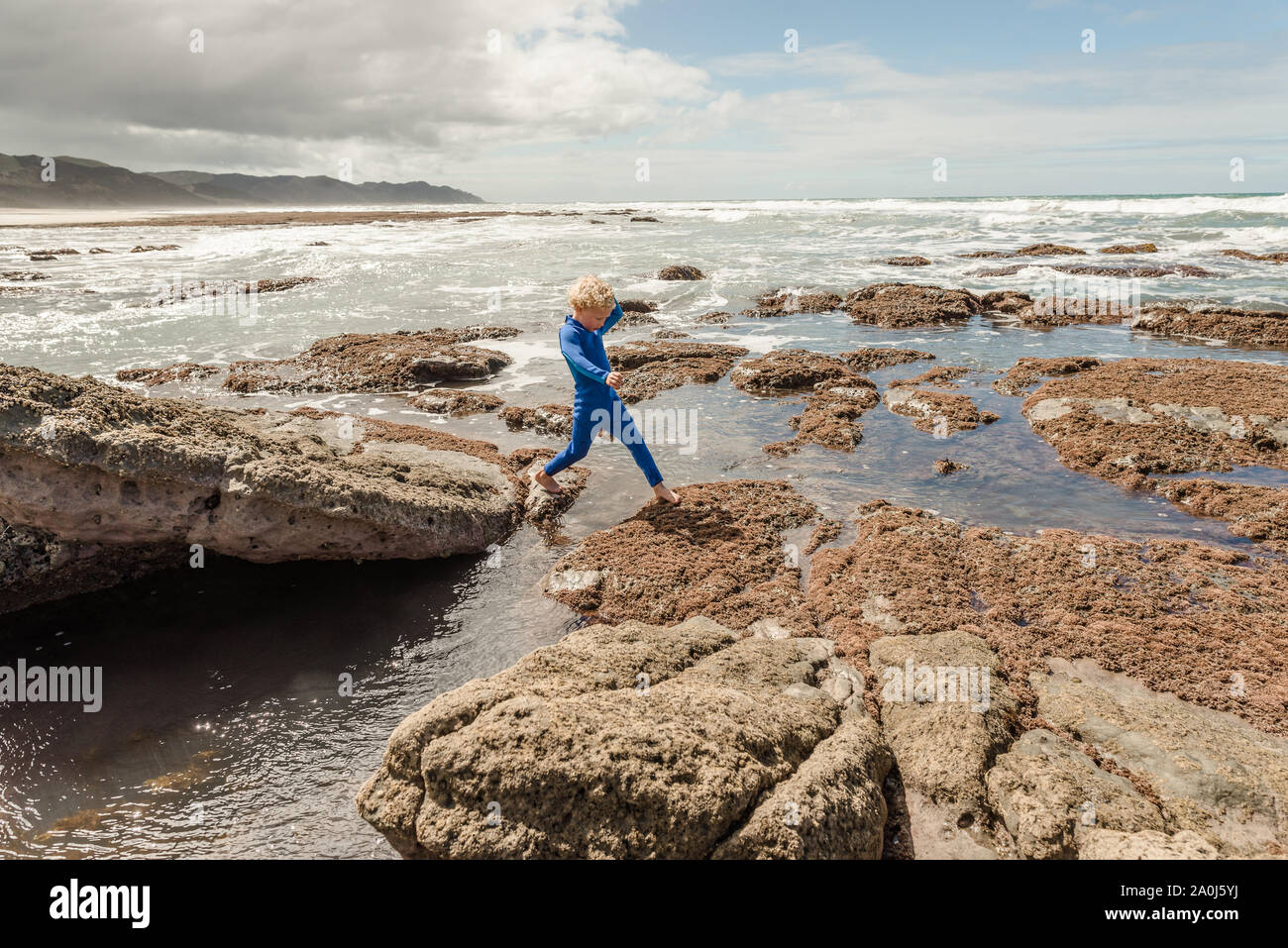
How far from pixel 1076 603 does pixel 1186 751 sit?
167 cm

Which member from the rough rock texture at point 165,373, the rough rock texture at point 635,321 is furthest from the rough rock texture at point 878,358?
the rough rock texture at point 165,373

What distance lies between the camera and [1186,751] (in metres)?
3.51

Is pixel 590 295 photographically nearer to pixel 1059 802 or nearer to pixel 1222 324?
pixel 1059 802

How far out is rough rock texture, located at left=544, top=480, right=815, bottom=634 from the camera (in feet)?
17.5

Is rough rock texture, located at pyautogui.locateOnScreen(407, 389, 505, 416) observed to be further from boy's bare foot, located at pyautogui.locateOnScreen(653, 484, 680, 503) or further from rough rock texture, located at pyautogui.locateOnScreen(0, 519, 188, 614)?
rough rock texture, located at pyautogui.locateOnScreen(0, 519, 188, 614)

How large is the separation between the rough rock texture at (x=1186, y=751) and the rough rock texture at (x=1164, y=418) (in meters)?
4.32

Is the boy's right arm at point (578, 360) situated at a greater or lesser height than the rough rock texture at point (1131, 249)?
lesser

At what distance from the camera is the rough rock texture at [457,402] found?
10789 millimetres

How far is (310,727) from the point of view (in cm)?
411

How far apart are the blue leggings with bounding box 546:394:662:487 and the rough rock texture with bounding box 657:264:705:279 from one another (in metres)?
18.9

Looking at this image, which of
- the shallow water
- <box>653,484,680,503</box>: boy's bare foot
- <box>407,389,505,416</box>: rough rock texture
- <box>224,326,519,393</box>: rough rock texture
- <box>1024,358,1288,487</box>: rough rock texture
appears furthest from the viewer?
<box>224,326,519,393</box>: rough rock texture

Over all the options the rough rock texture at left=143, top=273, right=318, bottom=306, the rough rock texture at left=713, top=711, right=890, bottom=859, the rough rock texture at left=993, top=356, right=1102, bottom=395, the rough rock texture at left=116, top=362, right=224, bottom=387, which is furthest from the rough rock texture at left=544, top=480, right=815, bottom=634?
the rough rock texture at left=143, top=273, right=318, bottom=306

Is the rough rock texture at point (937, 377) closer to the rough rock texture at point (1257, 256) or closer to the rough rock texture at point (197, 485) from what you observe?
the rough rock texture at point (197, 485)

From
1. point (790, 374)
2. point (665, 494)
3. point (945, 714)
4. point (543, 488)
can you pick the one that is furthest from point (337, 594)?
point (790, 374)
